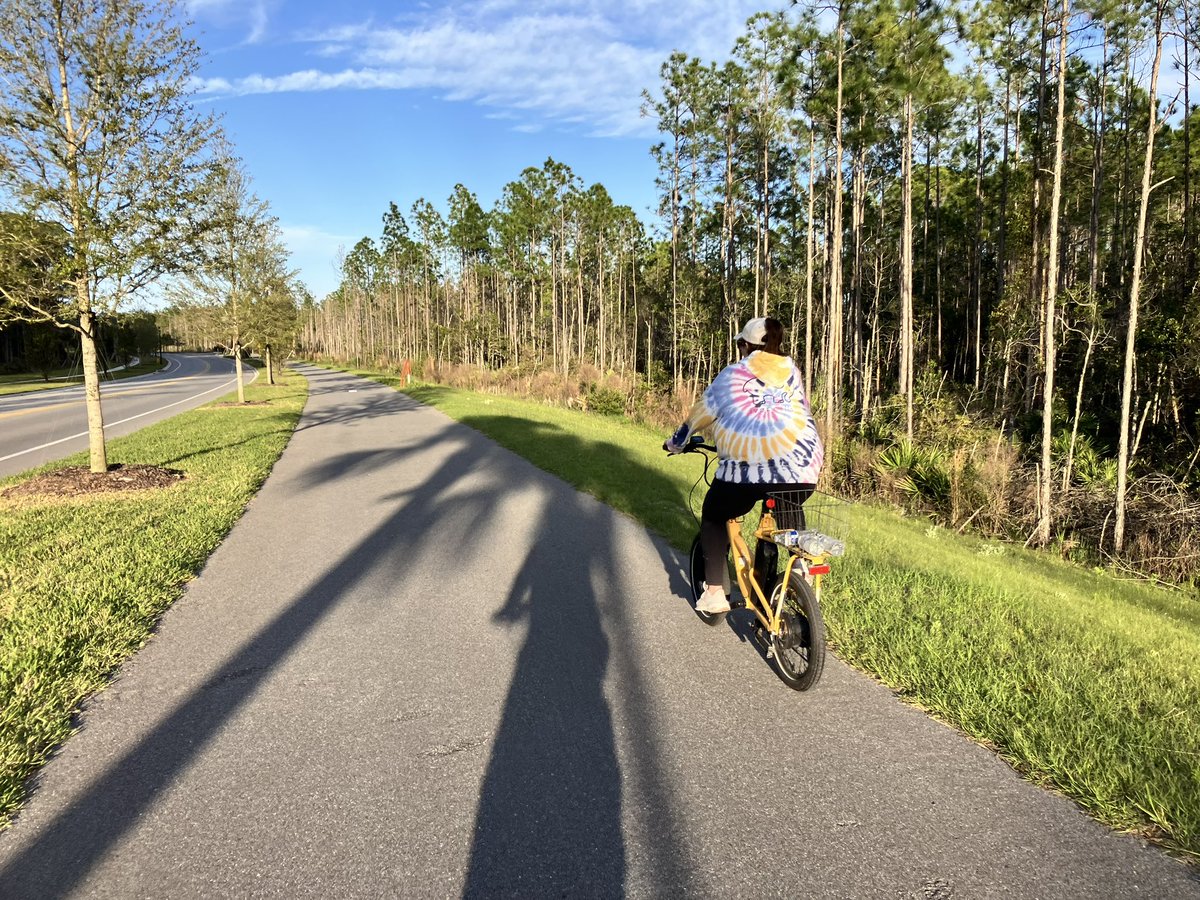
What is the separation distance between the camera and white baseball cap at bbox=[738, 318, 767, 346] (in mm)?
3762

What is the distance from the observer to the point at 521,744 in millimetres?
3037

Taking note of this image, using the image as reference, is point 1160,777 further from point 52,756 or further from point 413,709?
point 52,756

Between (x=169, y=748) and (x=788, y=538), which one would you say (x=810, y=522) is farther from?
(x=169, y=748)

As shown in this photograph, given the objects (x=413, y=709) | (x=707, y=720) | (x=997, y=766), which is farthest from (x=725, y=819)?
(x=413, y=709)

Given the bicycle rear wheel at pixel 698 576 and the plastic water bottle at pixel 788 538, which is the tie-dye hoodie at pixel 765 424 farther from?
the bicycle rear wheel at pixel 698 576

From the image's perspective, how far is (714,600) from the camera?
421cm

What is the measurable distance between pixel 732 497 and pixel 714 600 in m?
0.77

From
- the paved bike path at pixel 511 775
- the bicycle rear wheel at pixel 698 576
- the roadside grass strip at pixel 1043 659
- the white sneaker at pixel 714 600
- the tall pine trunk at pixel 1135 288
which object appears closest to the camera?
the paved bike path at pixel 511 775

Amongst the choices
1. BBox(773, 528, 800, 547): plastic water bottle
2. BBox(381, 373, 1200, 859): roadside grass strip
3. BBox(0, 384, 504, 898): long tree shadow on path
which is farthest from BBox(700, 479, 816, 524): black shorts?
BBox(0, 384, 504, 898): long tree shadow on path

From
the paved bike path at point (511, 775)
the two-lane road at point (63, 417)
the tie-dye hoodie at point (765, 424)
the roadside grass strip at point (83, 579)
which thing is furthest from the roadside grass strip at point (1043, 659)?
the two-lane road at point (63, 417)

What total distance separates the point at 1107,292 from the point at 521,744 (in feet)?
66.2

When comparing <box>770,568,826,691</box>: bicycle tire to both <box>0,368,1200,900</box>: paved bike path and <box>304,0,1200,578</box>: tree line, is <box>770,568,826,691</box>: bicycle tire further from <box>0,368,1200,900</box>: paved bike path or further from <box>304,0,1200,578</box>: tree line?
<box>304,0,1200,578</box>: tree line

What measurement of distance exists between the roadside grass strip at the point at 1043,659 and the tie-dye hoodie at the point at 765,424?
1.29 m

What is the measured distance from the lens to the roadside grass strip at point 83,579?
321cm
